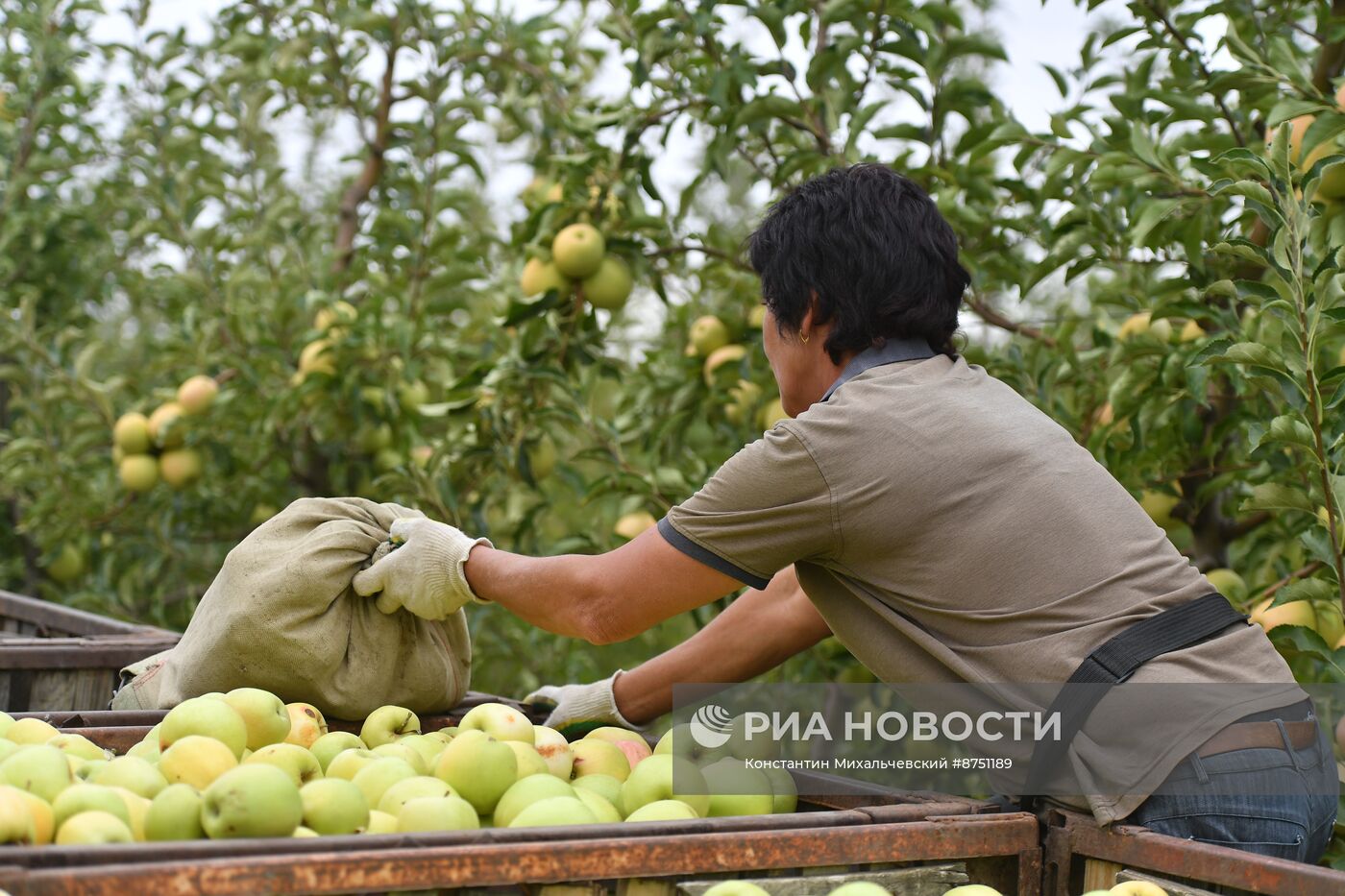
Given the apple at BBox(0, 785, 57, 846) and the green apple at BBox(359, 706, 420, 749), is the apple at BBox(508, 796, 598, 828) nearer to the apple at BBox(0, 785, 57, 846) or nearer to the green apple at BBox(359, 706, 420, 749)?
the apple at BBox(0, 785, 57, 846)

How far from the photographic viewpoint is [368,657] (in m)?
1.86

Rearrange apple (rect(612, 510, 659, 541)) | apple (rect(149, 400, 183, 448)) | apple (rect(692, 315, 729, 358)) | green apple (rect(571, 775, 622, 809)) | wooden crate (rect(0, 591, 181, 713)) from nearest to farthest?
green apple (rect(571, 775, 622, 809)), wooden crate (rect(0, 591, 181, 713)), apple (rect(612, 510, 659, 541)), apple (rect(692, 315, 729, 358)), apple (rect(149, 400, 183, 448))

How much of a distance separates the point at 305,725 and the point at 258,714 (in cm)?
15

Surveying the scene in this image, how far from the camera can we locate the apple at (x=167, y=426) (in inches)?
143

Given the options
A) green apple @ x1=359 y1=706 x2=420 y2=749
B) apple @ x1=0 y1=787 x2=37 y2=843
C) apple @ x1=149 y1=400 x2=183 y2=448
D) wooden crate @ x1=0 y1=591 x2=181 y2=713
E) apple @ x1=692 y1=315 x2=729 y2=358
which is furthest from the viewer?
apple @ x1=149 y1=400 x2=183 y2=448

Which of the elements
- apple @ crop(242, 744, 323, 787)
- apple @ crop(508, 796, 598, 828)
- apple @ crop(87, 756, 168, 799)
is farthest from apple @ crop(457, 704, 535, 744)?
apple @ crop(87, 756, 168, 799)

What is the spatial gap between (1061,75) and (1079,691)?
1797 mm

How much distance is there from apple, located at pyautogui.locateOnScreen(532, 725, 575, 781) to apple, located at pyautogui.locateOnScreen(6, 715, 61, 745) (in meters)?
0.55

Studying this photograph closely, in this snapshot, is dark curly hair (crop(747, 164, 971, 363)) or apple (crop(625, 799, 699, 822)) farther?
dark curly hair (crop(747, 164, 971, 363))

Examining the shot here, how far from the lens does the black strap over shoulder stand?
1.42 meters

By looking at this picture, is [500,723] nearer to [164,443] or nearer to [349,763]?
[349,763]

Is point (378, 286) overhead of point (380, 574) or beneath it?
overhead

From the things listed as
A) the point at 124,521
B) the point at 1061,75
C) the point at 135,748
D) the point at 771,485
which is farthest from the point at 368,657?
the point at 124,521

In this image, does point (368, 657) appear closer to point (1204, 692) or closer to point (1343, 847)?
point (1204, 692)
